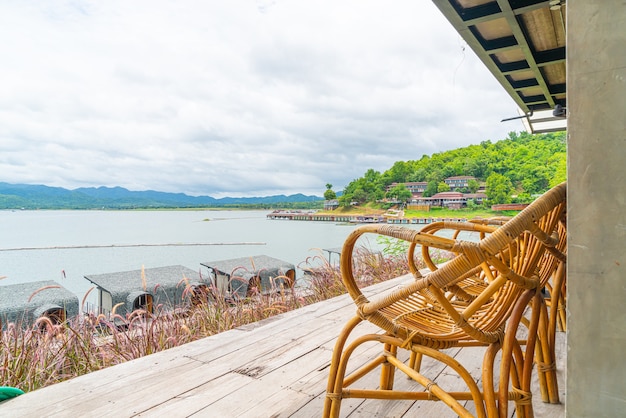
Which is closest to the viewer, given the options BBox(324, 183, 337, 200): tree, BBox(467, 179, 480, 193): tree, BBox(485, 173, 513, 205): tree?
BBox(485, 173, 513, 205): tree

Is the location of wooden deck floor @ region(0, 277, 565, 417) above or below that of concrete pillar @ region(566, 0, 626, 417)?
below

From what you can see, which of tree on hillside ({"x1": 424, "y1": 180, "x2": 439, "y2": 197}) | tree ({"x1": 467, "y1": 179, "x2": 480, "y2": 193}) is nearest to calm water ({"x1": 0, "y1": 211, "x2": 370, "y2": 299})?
tree on hillside ({"x1": 424, "y1": 180, "x2": 439, "y2": 197})

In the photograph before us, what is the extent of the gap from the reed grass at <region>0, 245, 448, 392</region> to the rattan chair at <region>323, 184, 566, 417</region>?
1.71m

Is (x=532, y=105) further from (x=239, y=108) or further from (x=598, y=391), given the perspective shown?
(x=239, y=108)

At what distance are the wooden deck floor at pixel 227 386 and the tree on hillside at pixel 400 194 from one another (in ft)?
27.7

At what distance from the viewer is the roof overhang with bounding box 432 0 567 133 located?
2.07 meters

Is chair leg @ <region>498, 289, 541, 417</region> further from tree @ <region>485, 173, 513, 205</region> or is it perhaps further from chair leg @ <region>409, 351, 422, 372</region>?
tree @ <region>485, 173, 513, 205</region>

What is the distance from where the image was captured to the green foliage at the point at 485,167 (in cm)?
890

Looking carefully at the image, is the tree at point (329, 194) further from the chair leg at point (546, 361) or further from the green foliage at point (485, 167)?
the chair leg at point (546, 361)

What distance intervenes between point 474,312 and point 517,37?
227 cm

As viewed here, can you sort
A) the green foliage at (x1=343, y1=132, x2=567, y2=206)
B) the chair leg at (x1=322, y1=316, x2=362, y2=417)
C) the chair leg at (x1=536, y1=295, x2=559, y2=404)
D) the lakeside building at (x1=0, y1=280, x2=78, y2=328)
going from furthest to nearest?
the green foliage at (x1=343, y1=132, x2=567, y2=206) → the lakeside building at (x1=0, y1=280, x2=78, y2=328) → the chair leg at (x1=536, y1=295, x2=559, y2=404) → the chair leg at (x1=322, y1=316, x2=362, y2=417)

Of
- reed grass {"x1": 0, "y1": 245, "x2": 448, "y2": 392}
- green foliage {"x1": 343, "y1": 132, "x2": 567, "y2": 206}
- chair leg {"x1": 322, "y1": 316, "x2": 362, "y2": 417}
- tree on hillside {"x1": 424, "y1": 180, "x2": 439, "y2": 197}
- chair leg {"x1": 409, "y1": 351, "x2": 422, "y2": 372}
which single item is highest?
green foliage {"x1": 343, "y1": 132, "x2": 567, "y2": 206}

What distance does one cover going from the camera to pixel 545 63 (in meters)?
2.86

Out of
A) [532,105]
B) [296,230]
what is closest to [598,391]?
[532,105]
